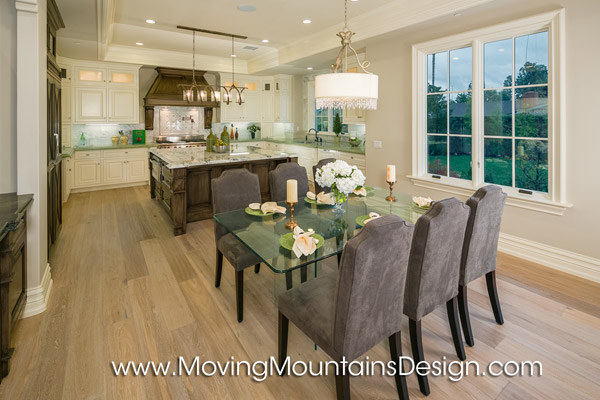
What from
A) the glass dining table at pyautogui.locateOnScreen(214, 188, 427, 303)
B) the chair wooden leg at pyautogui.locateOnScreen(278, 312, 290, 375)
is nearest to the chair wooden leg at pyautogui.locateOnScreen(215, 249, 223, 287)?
the glass dining table at pyautogui.locateOnScreen(214, 188, 427, 303)

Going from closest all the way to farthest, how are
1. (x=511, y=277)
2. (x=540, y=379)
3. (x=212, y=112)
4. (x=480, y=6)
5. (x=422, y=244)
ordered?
1. (x=422, y=244)
2. (x=540, y=379)
3. (x=511, y=277)
4. (x=480, y=6)
5. (x=212, y=112)

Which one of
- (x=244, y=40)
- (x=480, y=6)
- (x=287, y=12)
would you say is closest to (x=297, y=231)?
(x=480, y=6)

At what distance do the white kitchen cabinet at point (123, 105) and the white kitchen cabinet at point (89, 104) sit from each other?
12 cm

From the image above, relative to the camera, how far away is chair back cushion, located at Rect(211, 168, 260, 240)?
109 inches

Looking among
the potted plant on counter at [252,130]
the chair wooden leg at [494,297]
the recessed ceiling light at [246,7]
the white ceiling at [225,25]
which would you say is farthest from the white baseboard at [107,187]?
the chair wooden leg at [494,297]

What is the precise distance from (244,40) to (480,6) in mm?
3923

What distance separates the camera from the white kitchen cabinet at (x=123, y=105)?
673cm

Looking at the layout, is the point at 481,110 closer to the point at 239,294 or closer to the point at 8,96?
the point at 239,294

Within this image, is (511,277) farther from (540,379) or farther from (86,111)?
(86,111)

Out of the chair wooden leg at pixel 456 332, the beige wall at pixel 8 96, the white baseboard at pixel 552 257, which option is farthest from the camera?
the white baseboard at pixel 552 257

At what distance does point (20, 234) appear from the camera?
2.11 m

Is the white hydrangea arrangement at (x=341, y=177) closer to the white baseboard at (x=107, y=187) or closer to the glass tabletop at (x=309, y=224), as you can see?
the glass tabletop at (x=309, y=224)

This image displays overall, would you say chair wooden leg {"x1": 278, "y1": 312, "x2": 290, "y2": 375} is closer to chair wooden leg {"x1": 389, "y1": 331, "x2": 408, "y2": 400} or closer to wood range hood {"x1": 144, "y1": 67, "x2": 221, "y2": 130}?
chair wooden leg {"x1": 389, "y1": 331, "x2": 408, "y2": 400}

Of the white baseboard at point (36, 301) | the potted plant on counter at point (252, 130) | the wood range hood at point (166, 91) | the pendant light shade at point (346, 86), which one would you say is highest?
the wood range hood at point (166, 91)
